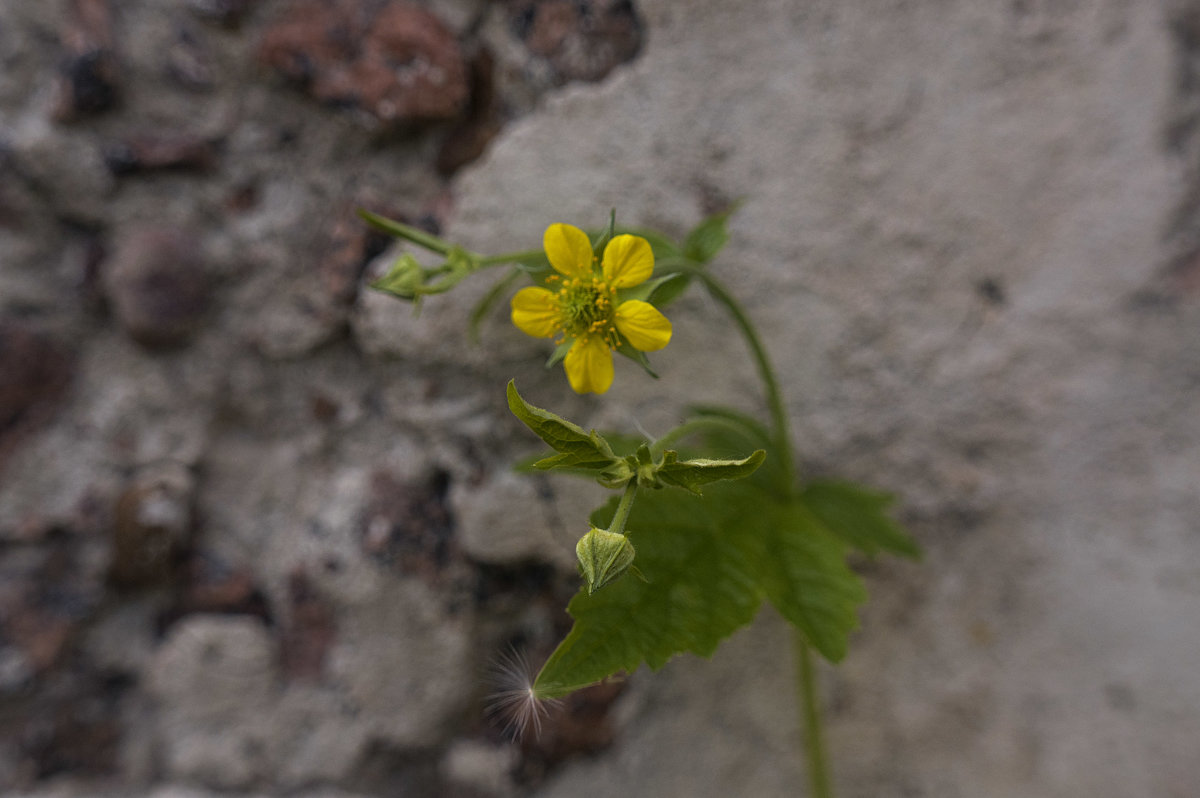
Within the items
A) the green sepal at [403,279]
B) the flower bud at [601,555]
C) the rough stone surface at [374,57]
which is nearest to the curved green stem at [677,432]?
the flower bud at [601,555]

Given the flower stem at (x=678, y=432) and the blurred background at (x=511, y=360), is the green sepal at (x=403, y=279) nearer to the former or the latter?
the blurred background at (x=511, y=360)

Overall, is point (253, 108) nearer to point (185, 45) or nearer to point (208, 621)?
point (185, 45)

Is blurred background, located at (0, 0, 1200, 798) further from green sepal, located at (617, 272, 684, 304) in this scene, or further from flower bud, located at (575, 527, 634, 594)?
flower bud, located at (575, 527, 634, 594)

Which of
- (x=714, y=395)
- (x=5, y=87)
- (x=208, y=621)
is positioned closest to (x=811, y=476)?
(x=714, y=395)

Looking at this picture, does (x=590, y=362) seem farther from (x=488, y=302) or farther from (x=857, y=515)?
(x=857, y=515)

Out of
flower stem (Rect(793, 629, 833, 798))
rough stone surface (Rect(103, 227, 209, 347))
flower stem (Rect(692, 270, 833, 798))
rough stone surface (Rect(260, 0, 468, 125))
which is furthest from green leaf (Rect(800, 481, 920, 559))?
rough stone surface (Rect(103, 227, 209, 347))

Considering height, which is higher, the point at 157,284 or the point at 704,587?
the point at 157,284

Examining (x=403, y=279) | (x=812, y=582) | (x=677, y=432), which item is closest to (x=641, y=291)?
(x=677, y=432)

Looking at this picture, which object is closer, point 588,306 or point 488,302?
point 588,306
